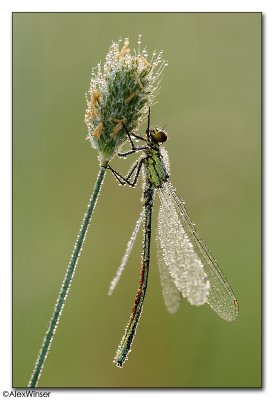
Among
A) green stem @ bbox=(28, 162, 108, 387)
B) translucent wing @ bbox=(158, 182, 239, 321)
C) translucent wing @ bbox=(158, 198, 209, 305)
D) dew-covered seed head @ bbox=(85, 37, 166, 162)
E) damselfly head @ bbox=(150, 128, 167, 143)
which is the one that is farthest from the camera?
damselfly head @ bbox=(150, 128, 167, 143)

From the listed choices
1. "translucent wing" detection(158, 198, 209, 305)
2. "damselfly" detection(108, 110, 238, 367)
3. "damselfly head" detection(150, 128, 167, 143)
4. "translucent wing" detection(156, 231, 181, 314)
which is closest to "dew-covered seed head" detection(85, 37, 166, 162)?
"damselfly" detection(108, 110, 238, 367)

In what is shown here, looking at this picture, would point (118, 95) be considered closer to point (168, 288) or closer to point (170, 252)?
point (170, 252)

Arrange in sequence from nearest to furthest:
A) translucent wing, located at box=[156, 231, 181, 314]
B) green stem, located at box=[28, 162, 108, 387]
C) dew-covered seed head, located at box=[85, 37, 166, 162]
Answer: green stem, located at box=[28, 162, 108, 387] → dew-covered seed head, located at box=[85, 37, 166, 162] → translucent wing, located at box=[156, 231, 181, 314]

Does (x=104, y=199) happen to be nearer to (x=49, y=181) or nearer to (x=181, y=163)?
(x=49, y=181)

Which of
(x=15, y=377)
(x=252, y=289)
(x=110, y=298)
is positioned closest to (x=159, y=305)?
(x=110, y=298)

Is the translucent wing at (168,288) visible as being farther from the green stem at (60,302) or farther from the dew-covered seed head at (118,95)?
the green stem at (60,302)

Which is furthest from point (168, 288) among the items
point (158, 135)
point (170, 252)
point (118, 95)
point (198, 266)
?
point (118, 95)

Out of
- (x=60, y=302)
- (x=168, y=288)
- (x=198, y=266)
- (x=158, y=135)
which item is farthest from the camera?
(x=168, y=288)

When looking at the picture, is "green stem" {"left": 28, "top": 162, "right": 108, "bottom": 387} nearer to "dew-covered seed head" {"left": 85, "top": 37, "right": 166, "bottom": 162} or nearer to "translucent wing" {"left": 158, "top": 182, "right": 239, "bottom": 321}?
"dew-covered seed head" {"left": 85, "top": 37, "right": 166, "bottom": 162}
